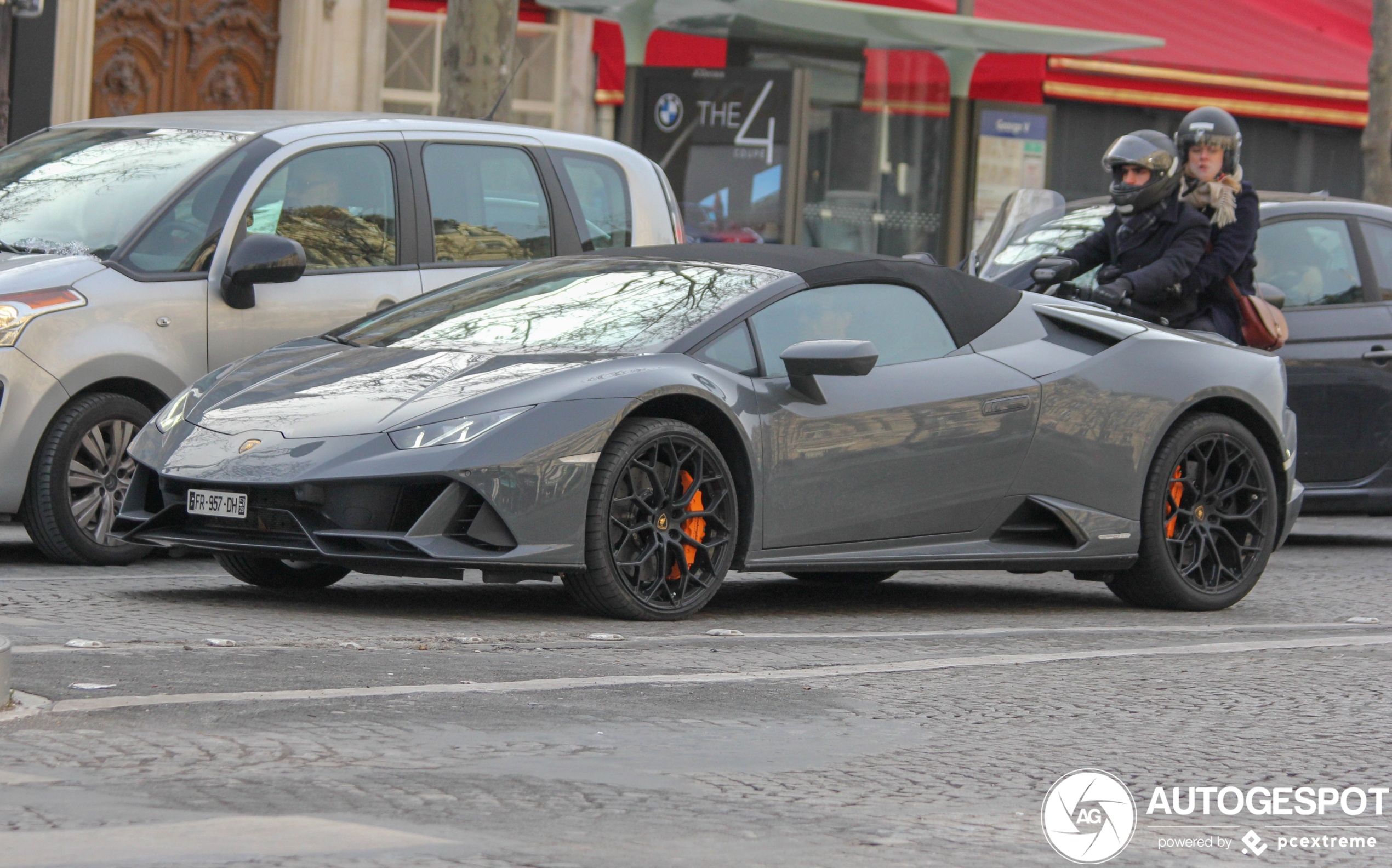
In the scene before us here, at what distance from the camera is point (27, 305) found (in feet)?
26.9

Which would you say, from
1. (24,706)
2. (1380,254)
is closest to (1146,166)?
(1380,254)

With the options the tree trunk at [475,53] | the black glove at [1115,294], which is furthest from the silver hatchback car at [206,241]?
the tree trunk at [475,53]

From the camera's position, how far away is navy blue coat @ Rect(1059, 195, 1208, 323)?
33.6 feet

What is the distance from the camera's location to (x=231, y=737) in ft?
15.8

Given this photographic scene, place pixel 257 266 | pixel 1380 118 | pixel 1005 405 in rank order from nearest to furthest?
1. pixel 1005 405
2. pixel 257 266
3. pixel 1380 118

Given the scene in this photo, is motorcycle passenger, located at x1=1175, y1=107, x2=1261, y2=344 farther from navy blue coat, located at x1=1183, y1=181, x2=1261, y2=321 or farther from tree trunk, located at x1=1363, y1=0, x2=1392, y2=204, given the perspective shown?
tree trunk, located at x1=1363, y1=0, x2=1392, y2=204

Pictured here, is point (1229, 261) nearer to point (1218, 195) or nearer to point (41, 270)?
point (1218, 195)

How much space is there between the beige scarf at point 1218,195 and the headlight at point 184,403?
5.09m

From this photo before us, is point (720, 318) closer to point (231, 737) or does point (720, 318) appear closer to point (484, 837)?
point (231, 737)

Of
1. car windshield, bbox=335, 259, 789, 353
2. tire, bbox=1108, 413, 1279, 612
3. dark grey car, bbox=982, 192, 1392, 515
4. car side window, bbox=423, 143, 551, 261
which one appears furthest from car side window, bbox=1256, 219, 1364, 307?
car windshield, bbox=335, 259, 789, 353

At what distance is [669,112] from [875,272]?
806 centimetres

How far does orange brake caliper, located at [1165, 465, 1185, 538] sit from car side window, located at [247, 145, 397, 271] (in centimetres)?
345

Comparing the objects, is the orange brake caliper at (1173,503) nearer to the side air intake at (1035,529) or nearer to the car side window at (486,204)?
the side air intake at (1035,529)

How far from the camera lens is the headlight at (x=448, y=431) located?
664 cm
